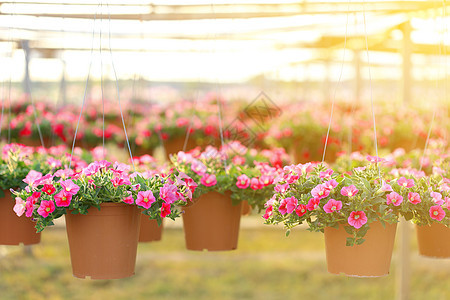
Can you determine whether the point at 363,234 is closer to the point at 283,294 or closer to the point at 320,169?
the point at 320,169

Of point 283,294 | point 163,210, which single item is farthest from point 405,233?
point 283,294

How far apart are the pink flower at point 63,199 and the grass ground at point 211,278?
4815 mm

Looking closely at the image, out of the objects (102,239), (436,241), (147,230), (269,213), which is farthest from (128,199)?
(436,241)

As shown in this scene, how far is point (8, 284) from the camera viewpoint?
288 inches

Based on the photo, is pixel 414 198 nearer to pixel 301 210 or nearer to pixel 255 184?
pixel 301 210

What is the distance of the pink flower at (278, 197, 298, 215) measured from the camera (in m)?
2.09

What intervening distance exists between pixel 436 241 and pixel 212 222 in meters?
1.02

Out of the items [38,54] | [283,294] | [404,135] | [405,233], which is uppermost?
[38,54]

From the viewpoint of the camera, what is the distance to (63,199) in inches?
81.9

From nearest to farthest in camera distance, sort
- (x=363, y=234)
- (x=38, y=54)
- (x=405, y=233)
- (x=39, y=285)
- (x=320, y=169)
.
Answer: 1. (x=363, y=234)
2. (x=320, y=169)
3. (x=405, y=233)
4. (x=38, y=54)
5. (x=39, y=285)

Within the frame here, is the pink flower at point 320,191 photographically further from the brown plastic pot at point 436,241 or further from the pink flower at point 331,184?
the brown plastic pot at point 436,241

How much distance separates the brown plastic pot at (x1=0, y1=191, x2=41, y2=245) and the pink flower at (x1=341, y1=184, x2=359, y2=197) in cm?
144

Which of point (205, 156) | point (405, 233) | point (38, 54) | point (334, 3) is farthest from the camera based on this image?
point (38, 54)

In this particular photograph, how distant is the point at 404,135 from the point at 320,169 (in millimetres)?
3009
